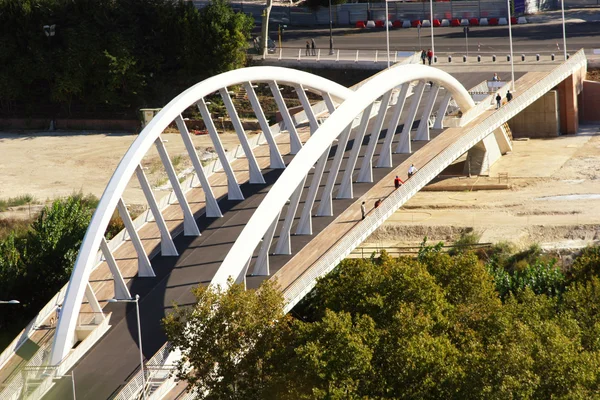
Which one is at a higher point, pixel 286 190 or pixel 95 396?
pixel 286 190

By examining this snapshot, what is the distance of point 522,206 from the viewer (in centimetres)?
6725

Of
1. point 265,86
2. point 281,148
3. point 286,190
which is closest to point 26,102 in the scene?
point 265,86

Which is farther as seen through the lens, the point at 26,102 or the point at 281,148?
the point at 26,102

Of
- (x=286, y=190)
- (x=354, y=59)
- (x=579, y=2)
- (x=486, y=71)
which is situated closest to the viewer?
(x=286, y=190)

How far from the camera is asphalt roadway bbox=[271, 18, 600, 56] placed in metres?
89.4

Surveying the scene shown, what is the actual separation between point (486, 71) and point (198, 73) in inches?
793

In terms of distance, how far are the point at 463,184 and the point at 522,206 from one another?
15.9ft

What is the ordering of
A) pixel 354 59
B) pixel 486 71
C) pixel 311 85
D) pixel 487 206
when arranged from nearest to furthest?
pixel 311 85 → pixel 487 206 → pixel 486 71 → pixel 354 59

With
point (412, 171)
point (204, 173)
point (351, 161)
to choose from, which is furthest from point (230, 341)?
point (412, 171)

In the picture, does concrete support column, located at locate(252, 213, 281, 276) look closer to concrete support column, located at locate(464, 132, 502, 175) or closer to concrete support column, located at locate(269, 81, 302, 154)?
concrete support column, located at locate(269, 81, 302, 154)

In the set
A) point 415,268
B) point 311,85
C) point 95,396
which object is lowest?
point 95,396

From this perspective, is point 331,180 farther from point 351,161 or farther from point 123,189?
point 123,189

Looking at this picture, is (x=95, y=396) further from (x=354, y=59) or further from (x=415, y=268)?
(x=354, y=59)

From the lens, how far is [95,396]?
39.2 meters
